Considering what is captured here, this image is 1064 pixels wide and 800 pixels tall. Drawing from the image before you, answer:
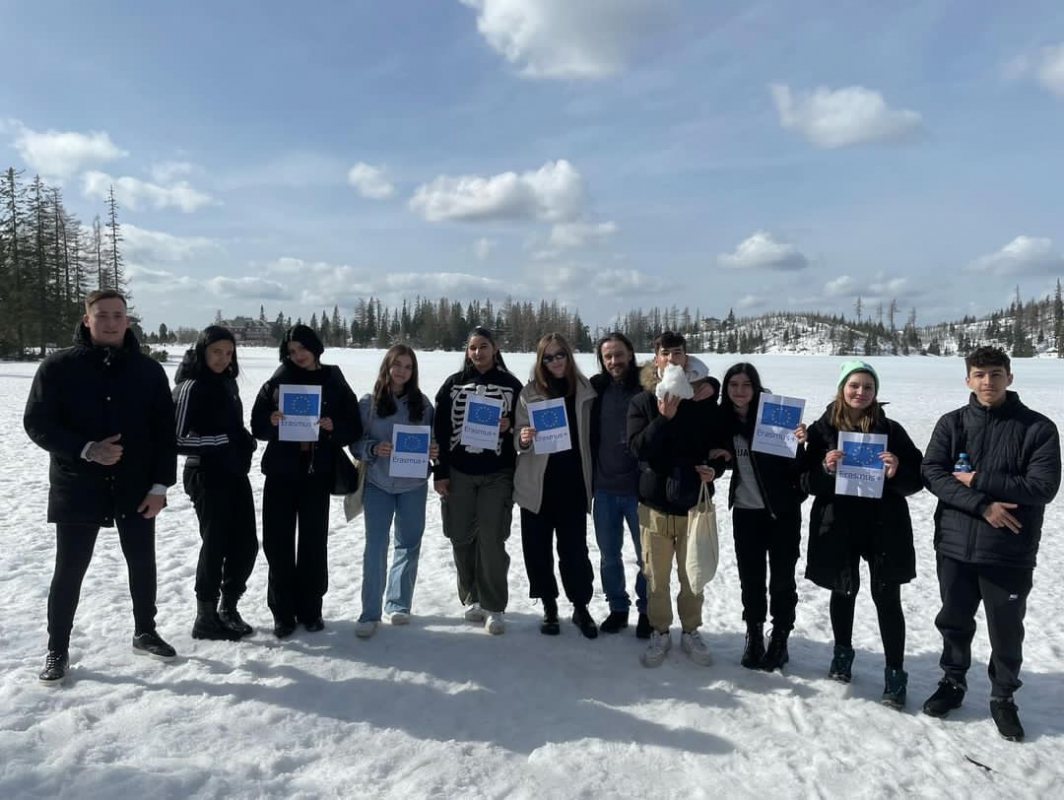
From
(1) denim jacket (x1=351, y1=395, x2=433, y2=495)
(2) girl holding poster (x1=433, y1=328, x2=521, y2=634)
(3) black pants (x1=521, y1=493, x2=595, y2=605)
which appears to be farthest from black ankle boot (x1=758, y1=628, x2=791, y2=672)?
(1) denim jacket (x1=351, y1=395, x2=433, y2=495)

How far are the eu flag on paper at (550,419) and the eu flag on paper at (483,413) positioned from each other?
1.04ft

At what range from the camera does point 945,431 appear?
13.3 feet

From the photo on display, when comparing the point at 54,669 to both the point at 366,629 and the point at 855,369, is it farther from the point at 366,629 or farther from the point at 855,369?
the point at 855,369

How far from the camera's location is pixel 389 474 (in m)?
5.05

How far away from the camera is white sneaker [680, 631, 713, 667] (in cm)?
469

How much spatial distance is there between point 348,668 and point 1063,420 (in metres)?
24.3

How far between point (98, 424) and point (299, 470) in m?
1.33

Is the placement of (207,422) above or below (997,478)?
above

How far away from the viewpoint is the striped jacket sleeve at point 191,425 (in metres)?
4.64

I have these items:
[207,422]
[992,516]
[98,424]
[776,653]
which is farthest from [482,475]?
[992,516]

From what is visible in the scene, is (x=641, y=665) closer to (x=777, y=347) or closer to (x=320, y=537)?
(x=320, y=537)

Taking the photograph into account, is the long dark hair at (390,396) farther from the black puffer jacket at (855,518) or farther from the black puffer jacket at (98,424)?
the black puffer jacket at (855,518)

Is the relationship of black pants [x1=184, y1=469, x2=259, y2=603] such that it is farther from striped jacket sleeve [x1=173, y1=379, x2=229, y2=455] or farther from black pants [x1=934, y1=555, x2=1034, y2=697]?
black pants [x1=934, y1=555, x2=1034, y2=697]

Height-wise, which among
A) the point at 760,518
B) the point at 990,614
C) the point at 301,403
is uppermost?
the point at 301,403
